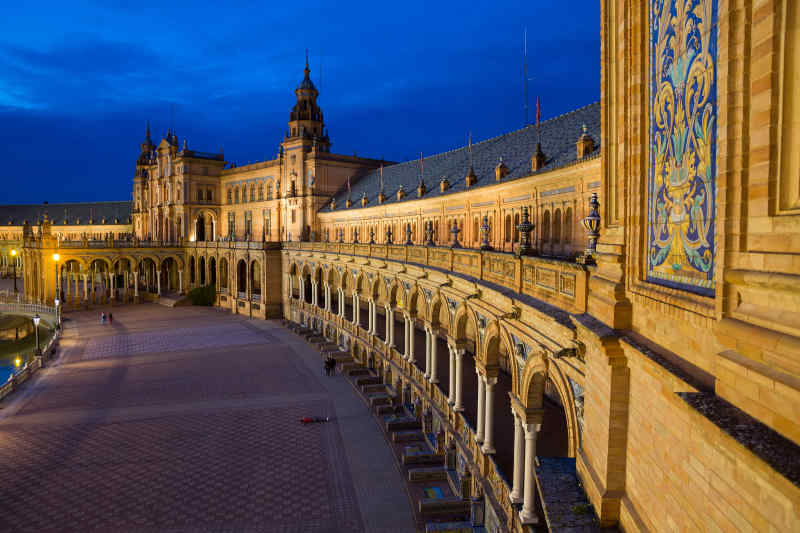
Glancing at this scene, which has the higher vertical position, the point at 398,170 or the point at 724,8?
the point at 398,170

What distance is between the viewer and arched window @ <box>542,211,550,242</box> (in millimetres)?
25117

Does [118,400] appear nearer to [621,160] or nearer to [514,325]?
[514,325]

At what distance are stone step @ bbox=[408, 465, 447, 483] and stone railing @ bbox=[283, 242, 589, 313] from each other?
25.6ft

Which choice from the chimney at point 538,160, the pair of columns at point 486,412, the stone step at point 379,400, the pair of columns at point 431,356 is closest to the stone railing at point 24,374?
the stone step at point 379,400

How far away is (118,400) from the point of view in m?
28.1

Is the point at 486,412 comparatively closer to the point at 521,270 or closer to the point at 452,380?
the point at 452,380

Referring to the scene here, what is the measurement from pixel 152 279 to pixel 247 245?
86.0ft

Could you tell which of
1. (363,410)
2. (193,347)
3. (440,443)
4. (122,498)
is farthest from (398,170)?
(122,498)

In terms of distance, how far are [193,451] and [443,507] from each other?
11459 mm

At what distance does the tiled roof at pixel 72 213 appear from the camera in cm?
10856

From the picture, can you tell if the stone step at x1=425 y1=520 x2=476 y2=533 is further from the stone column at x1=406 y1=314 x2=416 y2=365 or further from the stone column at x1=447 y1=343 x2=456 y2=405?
the stone column at x1=406 y1=314 x2=416 y2=365

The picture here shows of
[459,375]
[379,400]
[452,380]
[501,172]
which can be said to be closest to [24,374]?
[379,400]

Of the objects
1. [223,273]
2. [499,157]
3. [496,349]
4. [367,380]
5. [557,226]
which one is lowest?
[367,380]

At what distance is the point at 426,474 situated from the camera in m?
19.2
